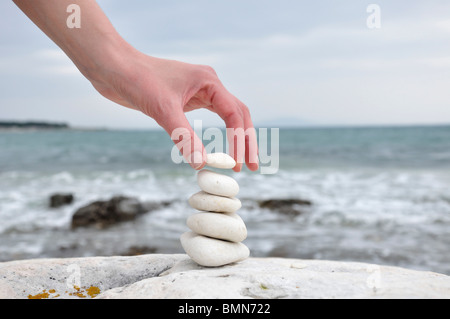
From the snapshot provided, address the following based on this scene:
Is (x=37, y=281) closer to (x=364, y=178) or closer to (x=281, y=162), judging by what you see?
(x=364, y=178)

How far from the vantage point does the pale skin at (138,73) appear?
2059 mm

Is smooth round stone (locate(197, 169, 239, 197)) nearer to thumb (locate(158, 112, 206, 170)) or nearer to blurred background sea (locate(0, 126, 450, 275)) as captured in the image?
thumb (locate(158, 112, 206, 170))

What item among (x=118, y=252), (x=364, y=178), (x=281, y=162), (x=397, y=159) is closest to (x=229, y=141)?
(x=118, y=252)

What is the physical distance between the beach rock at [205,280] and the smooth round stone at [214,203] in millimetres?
310

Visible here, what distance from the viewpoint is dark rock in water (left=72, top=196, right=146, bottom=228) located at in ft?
24.0

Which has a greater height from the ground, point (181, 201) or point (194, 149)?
point (194, 149)

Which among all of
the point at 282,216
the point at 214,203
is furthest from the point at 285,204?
the point at 214,203

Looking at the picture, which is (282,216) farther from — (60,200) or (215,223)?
(215,223)

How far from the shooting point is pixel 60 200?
8.88 metres

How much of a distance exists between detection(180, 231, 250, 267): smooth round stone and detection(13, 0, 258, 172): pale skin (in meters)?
0.46

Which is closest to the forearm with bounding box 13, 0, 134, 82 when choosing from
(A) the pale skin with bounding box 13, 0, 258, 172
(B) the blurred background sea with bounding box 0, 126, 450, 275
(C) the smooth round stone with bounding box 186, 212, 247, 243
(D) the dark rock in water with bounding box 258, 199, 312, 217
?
(A) the pale skin with bounding box 13, 0, 258, 172

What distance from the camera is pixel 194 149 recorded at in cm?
192

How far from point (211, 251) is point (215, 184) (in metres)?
0.35
